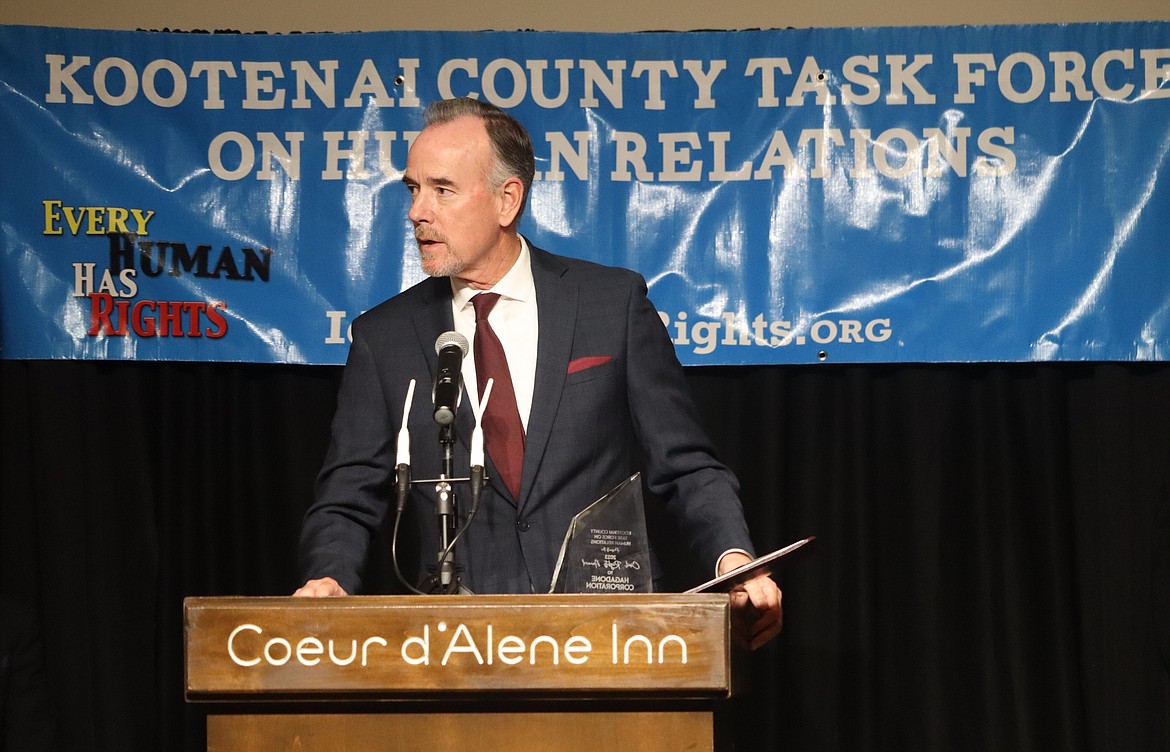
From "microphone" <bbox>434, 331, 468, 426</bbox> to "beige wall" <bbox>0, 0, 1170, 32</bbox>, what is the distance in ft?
6.16

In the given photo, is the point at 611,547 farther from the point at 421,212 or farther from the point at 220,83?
the point at 220,83

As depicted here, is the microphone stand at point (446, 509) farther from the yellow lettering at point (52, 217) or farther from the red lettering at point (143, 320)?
the yellow lettering at point (52, 217)

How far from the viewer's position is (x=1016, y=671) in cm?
351

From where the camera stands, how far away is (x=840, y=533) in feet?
11.7

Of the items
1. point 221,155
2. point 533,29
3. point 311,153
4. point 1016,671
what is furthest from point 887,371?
point 221,155

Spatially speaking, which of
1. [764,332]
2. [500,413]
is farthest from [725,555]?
[764,332]

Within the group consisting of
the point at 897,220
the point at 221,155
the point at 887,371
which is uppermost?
the point at 221,155

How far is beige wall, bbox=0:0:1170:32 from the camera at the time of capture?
3.72m

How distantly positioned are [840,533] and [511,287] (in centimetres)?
135

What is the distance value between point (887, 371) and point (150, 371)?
199cm

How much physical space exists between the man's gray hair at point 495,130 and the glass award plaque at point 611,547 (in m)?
0.84

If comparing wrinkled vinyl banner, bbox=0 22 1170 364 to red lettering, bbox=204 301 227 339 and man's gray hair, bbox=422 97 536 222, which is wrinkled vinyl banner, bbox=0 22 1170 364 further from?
man's gray hair, bbox=422 97 536 222

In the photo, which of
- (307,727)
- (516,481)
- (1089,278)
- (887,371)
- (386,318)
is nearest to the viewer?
(307,727)

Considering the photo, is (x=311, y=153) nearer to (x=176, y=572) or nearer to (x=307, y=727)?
(x=176, y=572)
